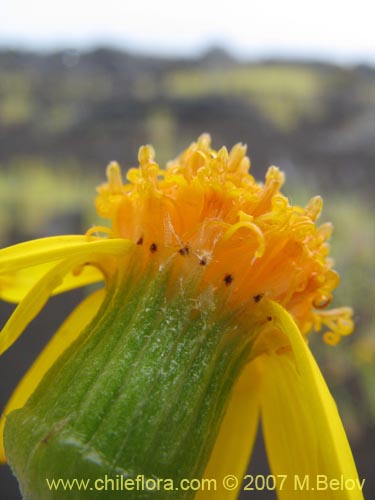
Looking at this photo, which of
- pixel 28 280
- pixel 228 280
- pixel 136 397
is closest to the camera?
pixel 136 397

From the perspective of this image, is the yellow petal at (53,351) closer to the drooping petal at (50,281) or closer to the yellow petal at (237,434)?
the drooping petal at (50,281)

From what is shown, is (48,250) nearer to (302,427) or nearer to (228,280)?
(228,280)

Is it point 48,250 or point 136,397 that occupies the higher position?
point 48,250

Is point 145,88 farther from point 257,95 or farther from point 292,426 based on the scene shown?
point 292,426

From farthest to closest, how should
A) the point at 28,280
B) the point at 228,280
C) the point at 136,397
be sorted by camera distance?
1. the point at 28,280
2. the point at 228,280
3. the point at 136,397

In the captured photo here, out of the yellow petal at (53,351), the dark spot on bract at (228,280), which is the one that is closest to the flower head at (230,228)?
the dark spot on bract at (228,280)

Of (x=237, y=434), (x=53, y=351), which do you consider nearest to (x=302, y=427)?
(x=237, y=434)

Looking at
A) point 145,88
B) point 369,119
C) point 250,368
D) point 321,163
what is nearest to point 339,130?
point 369,119

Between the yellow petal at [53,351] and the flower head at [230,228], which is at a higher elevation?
the flower head at [230,228]
